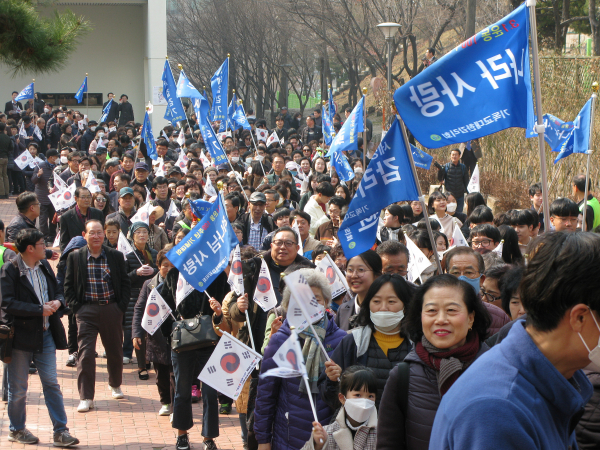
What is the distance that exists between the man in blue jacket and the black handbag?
449 centimetres

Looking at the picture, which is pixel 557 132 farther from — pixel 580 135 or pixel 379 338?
pixel 379 338

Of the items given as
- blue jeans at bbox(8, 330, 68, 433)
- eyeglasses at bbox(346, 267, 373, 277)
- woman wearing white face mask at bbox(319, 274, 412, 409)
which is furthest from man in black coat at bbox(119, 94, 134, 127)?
woman wearing white face mask at bbox(319, 274, 412, 409)

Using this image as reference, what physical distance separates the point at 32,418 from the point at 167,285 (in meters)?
2.10

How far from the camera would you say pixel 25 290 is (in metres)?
6.51

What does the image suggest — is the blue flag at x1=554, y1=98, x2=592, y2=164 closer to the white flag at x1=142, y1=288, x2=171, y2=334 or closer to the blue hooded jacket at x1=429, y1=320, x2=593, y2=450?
the white flag at x1=142, y1=288, x2=171, y2=334

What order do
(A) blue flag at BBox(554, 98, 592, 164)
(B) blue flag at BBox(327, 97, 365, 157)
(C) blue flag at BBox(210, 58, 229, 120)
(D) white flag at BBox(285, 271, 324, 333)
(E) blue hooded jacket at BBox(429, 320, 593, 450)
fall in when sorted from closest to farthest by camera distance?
(E) blue hooded jacket at BBox(429, 320, 593, 450), (D) white flag at BBox(285, 271, 324, 333), (A) blue flag at BBox(554, 98, 592, 164), (B) blue flag at BBox(327, 97, 365, 157), (C) blue flag at BBox(210, 58, 229, 120)

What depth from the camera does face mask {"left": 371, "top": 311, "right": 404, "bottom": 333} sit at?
3.93 metres

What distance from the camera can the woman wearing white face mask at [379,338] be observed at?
393 cm

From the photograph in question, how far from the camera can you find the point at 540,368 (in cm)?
173

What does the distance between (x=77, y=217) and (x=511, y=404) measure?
948 centimetres

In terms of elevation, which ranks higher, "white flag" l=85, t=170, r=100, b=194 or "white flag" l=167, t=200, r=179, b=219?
"white flag" l=85, t=170, r=100, b=194

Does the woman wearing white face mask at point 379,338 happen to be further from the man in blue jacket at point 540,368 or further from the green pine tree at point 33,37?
the green pine tree at point 33,37

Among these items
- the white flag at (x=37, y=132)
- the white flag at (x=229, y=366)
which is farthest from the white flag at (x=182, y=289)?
the white flag at (x=37, y=132)

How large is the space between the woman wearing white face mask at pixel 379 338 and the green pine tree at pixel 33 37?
12.4ft
